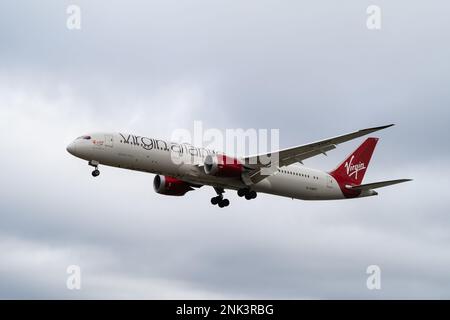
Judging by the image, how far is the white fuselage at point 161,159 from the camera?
198 ft

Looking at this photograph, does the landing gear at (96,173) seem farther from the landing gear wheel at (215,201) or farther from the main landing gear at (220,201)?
the landing gear wheel at (215,201)

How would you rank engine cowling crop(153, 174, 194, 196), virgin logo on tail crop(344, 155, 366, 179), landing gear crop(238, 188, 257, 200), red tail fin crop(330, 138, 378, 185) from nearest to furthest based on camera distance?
landing gear crop(238, 188, 257, 200) < engine cowling crop(153, 174, 194, 196) < red tail fin crop(330, 138, 378, 185) < virgin logo on tail crop(344, 155, 366, 179)

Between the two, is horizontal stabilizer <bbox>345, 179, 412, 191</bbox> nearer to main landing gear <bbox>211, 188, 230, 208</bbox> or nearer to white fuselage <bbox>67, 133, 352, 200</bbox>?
white fuselage <bbox>67, 133, 352, 200</bbox>

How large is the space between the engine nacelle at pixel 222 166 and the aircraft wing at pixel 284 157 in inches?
38.6

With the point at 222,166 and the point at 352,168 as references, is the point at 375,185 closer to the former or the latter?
the point at 352,168

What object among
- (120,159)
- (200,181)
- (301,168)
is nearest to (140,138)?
(120,159)

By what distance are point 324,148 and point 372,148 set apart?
58.3 feet

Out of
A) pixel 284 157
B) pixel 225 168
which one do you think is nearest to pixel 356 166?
pixel 284 157

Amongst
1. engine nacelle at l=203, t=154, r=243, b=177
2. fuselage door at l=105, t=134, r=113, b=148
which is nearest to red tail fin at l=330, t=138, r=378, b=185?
engine nacelle at l=203, t=154, r=243, b=177

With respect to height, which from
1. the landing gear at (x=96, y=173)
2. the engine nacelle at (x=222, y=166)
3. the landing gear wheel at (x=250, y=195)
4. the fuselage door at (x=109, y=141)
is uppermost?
the fuselage door at (x=109, y=141)

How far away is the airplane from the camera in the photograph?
60562 millimetres

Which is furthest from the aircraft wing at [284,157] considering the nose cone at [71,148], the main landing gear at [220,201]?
the nose cone at [71,148]

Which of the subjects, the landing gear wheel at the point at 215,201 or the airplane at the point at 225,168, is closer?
the airplane at the point at 225,168

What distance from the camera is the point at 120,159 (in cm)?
6069
